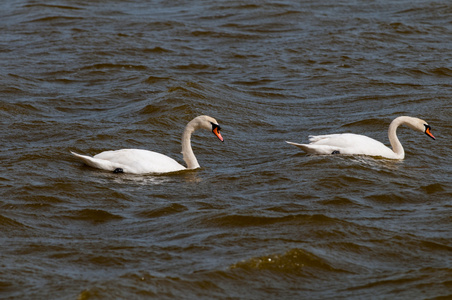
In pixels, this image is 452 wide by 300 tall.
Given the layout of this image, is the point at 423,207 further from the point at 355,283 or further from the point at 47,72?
the point at 47,72

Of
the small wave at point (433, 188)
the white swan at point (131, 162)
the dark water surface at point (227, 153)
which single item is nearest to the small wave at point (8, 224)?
the dark water surface at point (227, 153)

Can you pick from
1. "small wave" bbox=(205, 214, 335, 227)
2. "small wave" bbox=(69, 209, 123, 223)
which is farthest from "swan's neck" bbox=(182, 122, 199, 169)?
"small wave" bbox=(205, 214, 335, 227)

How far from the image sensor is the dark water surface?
7898 mm

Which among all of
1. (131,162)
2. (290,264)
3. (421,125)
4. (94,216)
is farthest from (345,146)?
(290,264)

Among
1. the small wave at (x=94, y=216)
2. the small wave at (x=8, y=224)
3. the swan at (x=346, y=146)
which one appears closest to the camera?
the small wave at (x=8, y=224)

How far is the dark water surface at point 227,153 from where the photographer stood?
25.9ft

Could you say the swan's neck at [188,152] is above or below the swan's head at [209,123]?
below

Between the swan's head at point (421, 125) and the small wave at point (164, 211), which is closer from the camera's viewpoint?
the small wave at point (164, 211)

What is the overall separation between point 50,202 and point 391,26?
15.9m

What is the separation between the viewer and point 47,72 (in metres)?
19.1

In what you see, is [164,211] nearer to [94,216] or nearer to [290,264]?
[94,216]

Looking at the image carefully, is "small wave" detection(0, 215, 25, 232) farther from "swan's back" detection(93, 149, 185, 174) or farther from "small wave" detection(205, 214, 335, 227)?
"swan's back" detection(93, 149, 185, 174)

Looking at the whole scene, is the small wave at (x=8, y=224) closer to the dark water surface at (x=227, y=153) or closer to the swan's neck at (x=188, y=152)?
the dark water surface at (x=227, y=153)

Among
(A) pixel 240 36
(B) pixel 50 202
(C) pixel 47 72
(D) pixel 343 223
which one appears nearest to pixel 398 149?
(D) pixel 343 223
